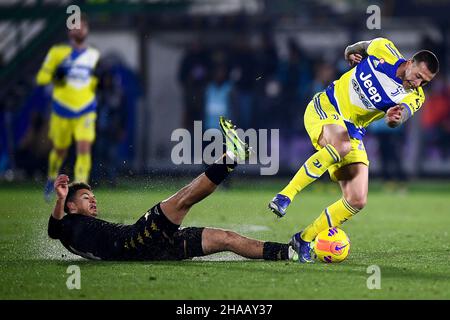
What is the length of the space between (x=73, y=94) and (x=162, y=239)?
739 cm

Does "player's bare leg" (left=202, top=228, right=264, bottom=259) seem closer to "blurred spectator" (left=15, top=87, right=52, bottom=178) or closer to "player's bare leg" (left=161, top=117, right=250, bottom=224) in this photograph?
"player's bare leg" (left=161, top=117, right=250, bottom=224)

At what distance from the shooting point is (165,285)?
23.9 ft

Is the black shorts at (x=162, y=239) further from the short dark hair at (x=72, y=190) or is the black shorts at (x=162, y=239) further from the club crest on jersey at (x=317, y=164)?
the club crest on jersey at (x=317, y=164)

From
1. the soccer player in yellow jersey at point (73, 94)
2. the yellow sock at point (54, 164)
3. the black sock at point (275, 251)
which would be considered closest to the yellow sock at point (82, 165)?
the soccer player in yellow jersey at point (73, 94)

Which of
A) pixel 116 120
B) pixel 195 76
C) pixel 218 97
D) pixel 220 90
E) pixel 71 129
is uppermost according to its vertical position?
pixel 195 76

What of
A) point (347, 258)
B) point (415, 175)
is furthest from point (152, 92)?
point (347, 258)

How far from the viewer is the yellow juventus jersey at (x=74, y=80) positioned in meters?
14.9

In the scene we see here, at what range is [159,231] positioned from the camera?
8.02 metres

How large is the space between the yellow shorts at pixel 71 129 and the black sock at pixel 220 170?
715 centimetres

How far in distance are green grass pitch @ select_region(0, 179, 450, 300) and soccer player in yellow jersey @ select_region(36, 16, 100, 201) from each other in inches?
38.9

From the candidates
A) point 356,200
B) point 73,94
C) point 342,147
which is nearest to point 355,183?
point 356,200

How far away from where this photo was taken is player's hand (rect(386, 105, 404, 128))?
8289mm

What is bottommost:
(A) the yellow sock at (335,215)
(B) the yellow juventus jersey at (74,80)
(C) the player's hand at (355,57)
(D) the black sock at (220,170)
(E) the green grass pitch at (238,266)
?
(E) the green grass pitch at (238,266)

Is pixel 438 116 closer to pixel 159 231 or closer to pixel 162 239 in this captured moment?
pixel 162 239
